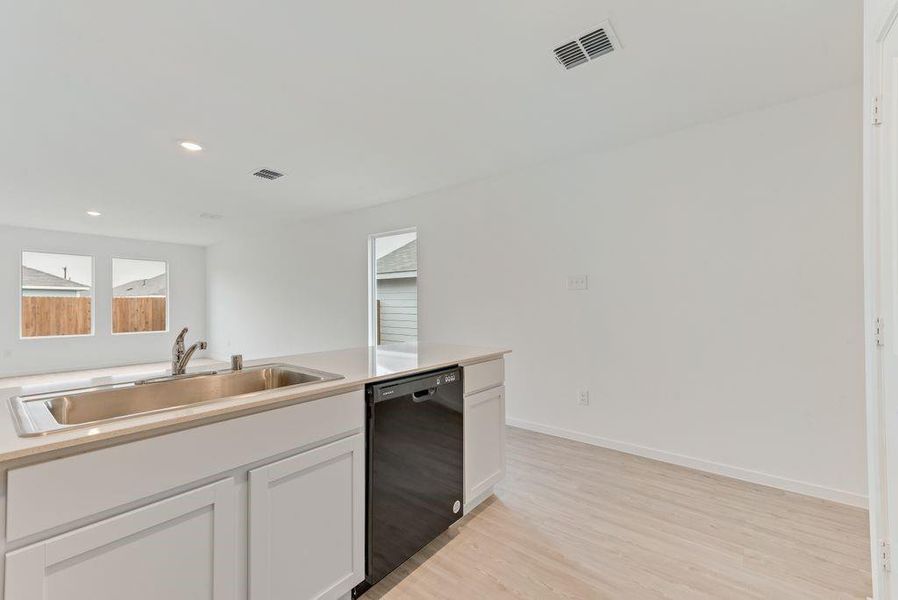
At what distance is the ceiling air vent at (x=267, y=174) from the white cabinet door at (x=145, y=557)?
3.40 m

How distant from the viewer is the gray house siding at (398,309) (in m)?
4.83

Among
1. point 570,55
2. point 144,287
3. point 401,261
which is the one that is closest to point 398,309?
point 401,261

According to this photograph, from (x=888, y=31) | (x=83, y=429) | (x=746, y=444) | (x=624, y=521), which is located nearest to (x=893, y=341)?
(x=888, y=31)

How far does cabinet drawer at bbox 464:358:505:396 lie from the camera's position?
84.0 inches

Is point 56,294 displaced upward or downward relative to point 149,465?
upward

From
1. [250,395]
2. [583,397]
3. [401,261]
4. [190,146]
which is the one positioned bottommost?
[583,397]

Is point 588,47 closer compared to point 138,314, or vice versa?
point 588,47

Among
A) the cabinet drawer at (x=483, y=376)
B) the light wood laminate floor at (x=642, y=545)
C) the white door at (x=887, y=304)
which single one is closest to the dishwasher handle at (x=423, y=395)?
the cabinet drawer at (x=483, y=376)

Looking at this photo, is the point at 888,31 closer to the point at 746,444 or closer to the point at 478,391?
the point at 478,391

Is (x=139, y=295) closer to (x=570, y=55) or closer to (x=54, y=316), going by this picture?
(x=54, y=316)

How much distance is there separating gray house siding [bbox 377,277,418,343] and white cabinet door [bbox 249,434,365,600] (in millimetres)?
3265

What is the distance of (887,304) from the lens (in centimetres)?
123

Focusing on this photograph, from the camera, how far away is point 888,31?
1.21 m

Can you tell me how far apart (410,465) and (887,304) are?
1.79m
